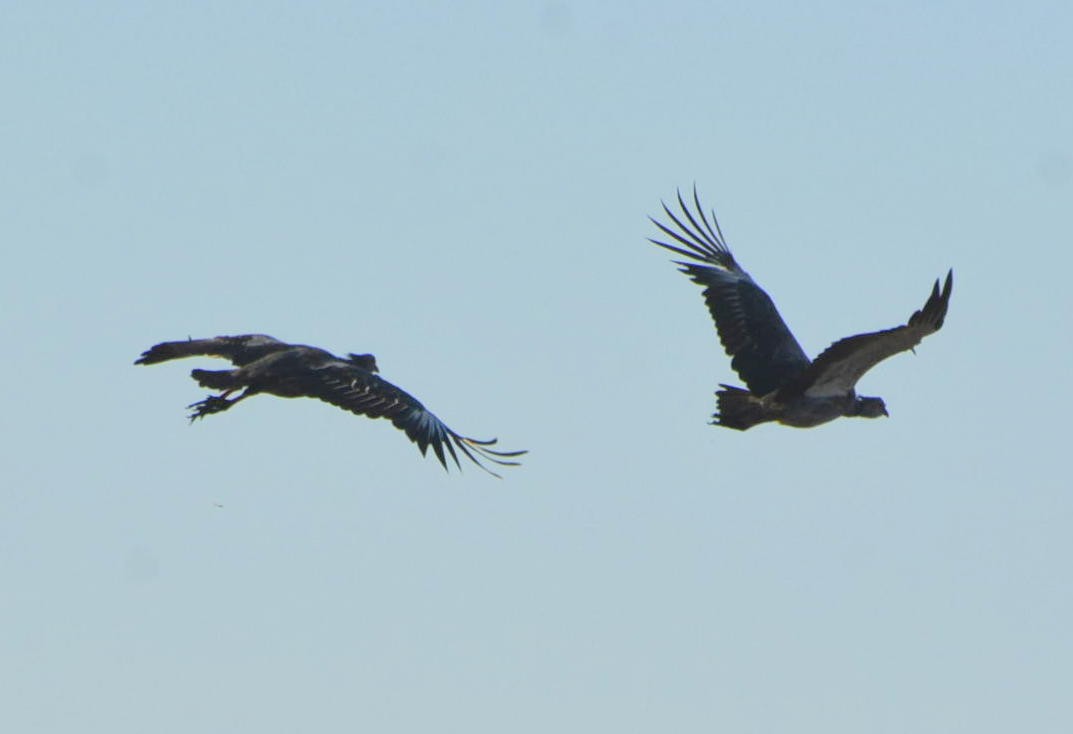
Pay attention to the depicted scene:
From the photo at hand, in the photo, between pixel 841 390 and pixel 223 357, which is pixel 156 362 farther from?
pixel 841 390

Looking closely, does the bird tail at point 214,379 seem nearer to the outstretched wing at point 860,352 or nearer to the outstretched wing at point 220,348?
the outstretched wing at point 220,348

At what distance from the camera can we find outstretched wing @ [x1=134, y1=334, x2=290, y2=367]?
29.6m

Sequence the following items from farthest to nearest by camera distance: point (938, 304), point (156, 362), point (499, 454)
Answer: point (156, 362), point (499, 454), point (938, 304)

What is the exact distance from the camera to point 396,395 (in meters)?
28.7

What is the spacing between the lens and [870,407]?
29.5 metres

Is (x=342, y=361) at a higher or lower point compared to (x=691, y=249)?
lower

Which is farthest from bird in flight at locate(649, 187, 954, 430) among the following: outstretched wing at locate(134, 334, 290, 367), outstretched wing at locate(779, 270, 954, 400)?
outstretched wing at locate(134, 334, 290, 367)

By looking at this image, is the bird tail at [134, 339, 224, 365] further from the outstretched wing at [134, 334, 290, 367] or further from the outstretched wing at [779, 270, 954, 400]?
the outstretched wing at [779, 270, 954, 400]

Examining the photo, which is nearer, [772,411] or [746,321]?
[772,411]

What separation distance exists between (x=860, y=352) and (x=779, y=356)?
2.80 meters

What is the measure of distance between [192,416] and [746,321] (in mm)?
6751

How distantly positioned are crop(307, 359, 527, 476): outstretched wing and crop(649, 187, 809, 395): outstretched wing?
347cm

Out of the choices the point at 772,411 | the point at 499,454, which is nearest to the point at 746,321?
the point at 772,411

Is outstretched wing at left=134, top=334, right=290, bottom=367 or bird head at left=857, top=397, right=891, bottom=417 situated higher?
outstretched wing at left=134, top=334, right=290, bottom=367
